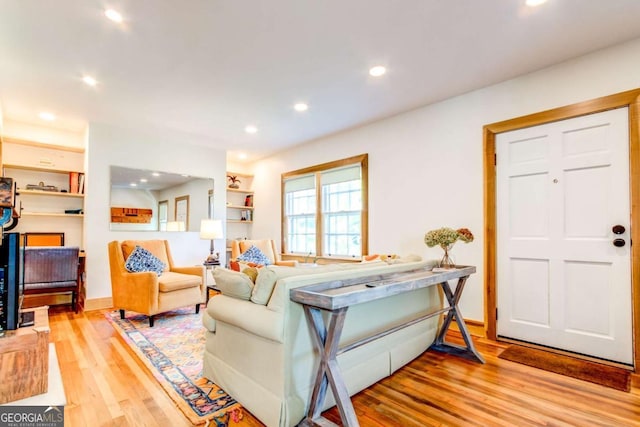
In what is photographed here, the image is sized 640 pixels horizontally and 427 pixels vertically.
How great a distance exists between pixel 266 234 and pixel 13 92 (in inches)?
157

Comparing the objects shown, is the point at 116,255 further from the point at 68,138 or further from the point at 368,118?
the point at 368,118

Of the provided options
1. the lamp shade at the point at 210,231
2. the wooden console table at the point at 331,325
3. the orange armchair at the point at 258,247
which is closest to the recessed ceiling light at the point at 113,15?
the wooden console table at the point at 331,325

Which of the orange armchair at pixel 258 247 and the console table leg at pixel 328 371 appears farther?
the orange armchair at pixel 258 247

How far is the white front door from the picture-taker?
2605mm

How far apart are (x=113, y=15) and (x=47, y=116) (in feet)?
9.45

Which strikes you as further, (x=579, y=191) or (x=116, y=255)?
(x=116, y=255)

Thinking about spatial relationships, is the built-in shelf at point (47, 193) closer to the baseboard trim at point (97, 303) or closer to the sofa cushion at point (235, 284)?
the baseboard trim at point (97, 303)

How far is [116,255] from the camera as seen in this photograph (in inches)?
152

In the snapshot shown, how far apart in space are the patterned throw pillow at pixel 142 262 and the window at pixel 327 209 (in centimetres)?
227

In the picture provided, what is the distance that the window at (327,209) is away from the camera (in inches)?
186

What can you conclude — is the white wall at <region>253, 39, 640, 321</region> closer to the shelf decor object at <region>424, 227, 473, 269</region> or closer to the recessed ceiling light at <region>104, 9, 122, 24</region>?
the shelf decor object at <region>424, 227, 473, 269</region>

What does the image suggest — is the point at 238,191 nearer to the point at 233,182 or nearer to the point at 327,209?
the point at 233,182

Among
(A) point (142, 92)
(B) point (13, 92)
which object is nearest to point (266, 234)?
(A) point (142, 92)

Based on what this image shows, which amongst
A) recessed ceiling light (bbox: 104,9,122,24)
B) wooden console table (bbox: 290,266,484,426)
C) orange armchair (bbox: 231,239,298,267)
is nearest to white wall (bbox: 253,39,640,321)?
orange armchair (bbox: 231,239,298,267)
